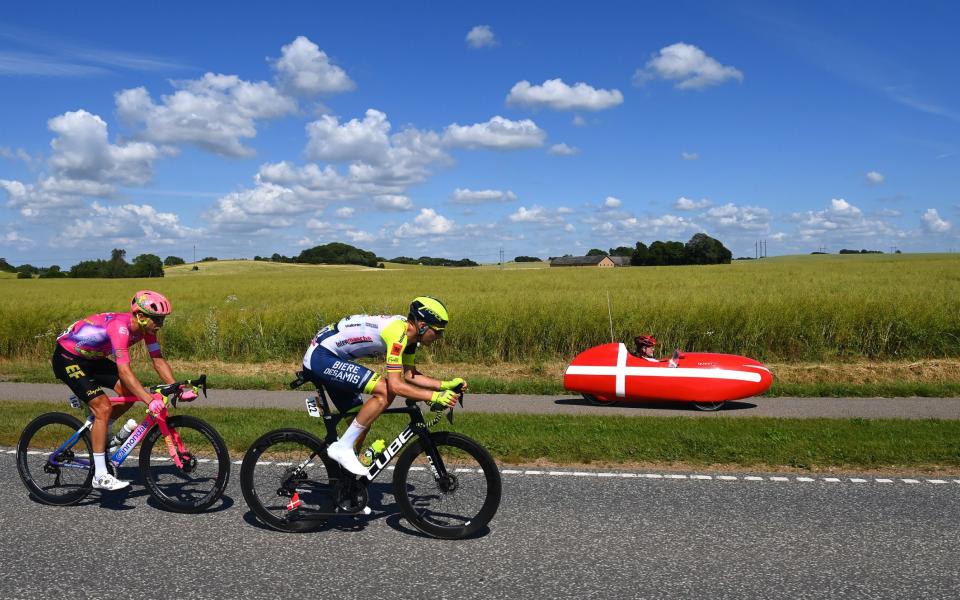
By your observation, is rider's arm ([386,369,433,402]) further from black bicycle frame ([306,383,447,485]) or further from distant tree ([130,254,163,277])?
distant tree ([130,254,163,277])

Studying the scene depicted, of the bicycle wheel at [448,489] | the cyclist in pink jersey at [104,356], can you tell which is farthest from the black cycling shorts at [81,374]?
the bicycle wheel at [448,489]

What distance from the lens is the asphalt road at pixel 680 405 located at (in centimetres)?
1155

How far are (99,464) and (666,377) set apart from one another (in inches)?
337

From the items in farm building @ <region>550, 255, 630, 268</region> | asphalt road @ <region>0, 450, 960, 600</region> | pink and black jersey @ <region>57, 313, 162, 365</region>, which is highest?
farm building @ <region>550, 255, 630, 268</region>

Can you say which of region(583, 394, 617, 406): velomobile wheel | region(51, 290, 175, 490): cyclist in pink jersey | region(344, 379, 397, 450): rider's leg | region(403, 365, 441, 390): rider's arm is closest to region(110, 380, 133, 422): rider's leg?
region(51, 290, 175, 490): cyclist in pink jersey

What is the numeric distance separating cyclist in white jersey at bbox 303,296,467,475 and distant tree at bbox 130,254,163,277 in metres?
93.8

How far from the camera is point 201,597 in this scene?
467 centimetres

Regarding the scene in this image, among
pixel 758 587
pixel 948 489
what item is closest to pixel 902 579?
pixel 758 587

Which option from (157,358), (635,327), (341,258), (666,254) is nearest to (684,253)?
(666,254)

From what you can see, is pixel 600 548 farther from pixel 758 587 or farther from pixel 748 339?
pixel 748 339

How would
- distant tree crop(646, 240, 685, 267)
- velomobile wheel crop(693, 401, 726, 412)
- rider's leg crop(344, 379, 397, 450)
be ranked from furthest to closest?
distant tree crop(646, 240, 685, 267)
velomobile wheel crop(693, 401, 726, 412)
rider's leg crop(344, 379, 397, 450)

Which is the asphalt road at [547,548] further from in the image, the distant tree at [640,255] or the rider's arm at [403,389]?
the distant tree at [640,255]

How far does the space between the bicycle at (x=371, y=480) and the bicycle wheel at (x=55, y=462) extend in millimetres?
1794

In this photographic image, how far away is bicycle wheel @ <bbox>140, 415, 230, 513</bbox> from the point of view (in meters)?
6.29
